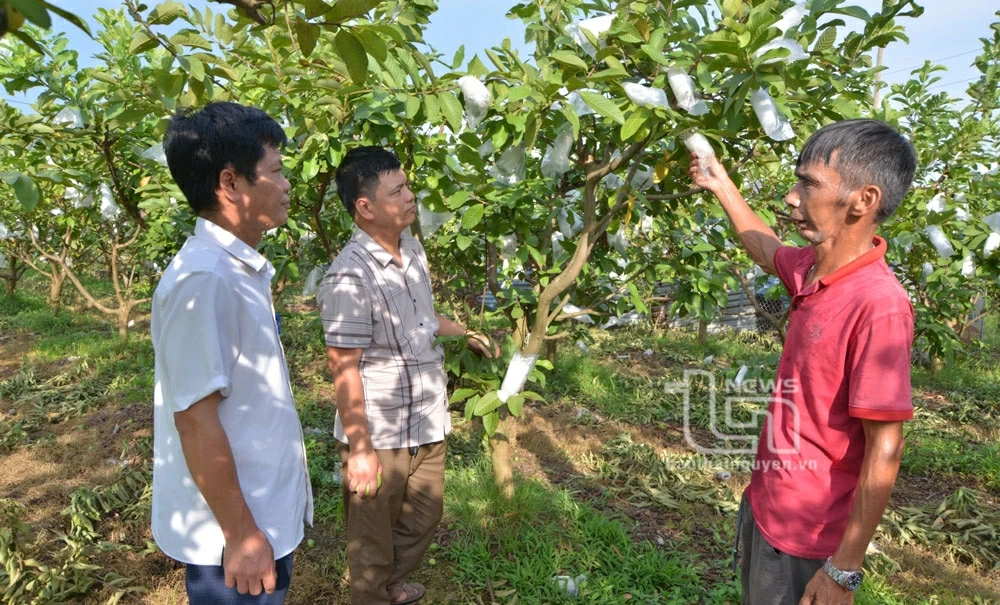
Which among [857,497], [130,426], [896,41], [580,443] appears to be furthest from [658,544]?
[130,426]

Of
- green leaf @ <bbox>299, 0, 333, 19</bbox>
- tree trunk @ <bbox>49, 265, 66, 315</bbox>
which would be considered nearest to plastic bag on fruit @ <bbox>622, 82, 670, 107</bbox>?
green leaf @ <bbox>299, 0, 333, 19</bbox>

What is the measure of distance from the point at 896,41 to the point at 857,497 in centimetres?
112

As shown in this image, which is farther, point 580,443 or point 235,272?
point 580,443

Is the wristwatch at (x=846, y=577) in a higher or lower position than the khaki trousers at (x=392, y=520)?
higher

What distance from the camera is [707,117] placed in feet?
5.17

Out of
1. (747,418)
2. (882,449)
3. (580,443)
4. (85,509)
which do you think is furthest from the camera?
(747,418)

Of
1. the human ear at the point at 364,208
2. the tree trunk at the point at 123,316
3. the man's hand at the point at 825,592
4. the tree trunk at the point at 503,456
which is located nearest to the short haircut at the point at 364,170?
the human ear at the point at 364,208

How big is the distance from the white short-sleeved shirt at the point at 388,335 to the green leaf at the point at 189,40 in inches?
23.0

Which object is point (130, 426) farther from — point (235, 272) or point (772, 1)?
point (772, 1)

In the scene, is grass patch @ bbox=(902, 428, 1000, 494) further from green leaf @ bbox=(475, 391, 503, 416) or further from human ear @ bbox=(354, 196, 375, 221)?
human ear @ bbox=(354, 196, 375, 221)

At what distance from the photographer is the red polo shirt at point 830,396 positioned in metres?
1.08

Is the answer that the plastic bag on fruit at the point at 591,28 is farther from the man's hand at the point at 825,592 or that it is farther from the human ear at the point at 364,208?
the man's hand at the point at 825,592

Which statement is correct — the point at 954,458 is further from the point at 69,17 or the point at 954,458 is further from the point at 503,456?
the point at 69,17

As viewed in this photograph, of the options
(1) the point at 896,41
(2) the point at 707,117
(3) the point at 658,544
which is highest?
(1) the point at 896,41
